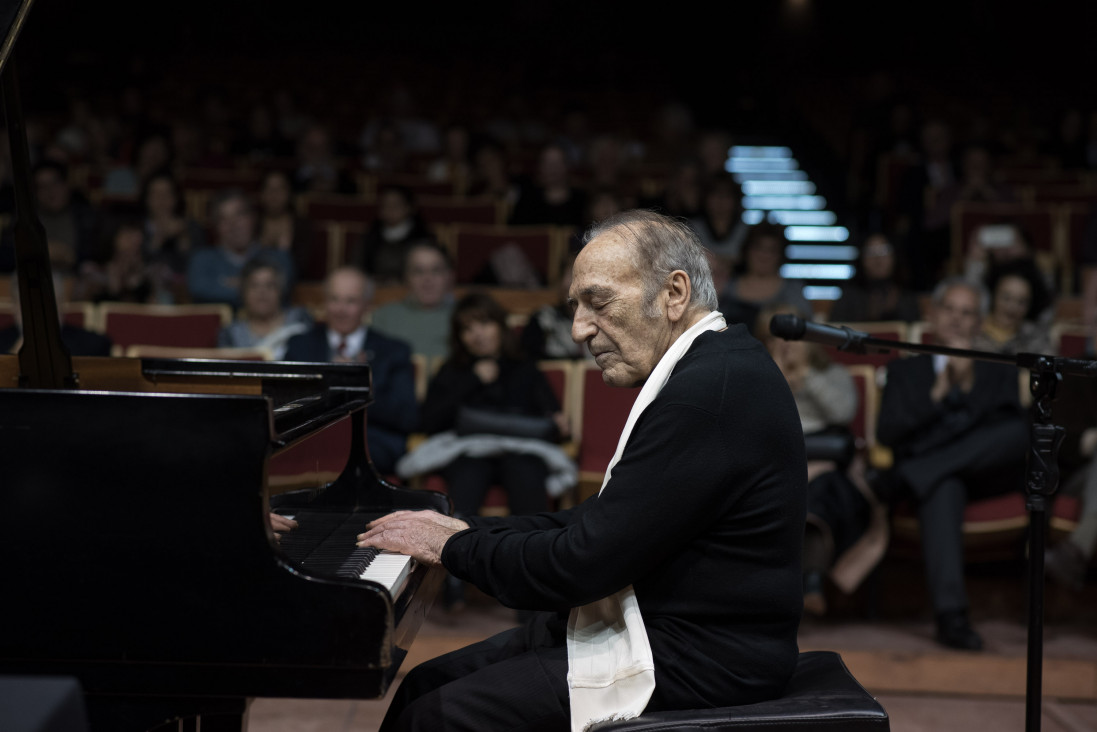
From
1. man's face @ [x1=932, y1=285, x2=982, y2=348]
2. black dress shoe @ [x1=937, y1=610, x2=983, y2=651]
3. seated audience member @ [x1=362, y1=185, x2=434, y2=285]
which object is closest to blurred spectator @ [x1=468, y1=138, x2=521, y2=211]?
seated audience member @ [x1=362, y1=185, x2=434, y2=285]

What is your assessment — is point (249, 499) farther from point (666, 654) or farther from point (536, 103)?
point (536, 103)

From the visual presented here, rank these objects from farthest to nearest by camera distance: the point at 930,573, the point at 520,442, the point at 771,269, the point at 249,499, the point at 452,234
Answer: the point at 452,234 → the point at 771,269 → the point at 520,442 → the point at 930,573 → the point at 249,499

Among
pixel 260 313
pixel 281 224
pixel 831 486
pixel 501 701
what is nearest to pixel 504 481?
pixel 831 486

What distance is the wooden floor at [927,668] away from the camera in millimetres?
2793

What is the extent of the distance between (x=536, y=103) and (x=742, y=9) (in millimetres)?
3120

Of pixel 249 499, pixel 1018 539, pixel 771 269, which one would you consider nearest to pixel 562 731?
pixel 249 499

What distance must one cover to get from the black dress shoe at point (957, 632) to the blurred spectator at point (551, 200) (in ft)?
Result: 10.0

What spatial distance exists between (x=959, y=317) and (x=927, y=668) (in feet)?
4.02

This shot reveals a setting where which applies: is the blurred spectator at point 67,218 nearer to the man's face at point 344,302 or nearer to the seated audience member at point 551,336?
the man's face at point 344,302

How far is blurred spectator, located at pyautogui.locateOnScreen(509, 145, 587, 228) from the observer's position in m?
5.73

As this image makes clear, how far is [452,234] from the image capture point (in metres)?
5.55

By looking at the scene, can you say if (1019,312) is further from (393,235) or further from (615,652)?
(615,652)

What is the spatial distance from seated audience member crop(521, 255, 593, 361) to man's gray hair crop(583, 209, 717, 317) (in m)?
2.51

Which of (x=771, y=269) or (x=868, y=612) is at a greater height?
(x=771, y=269)
